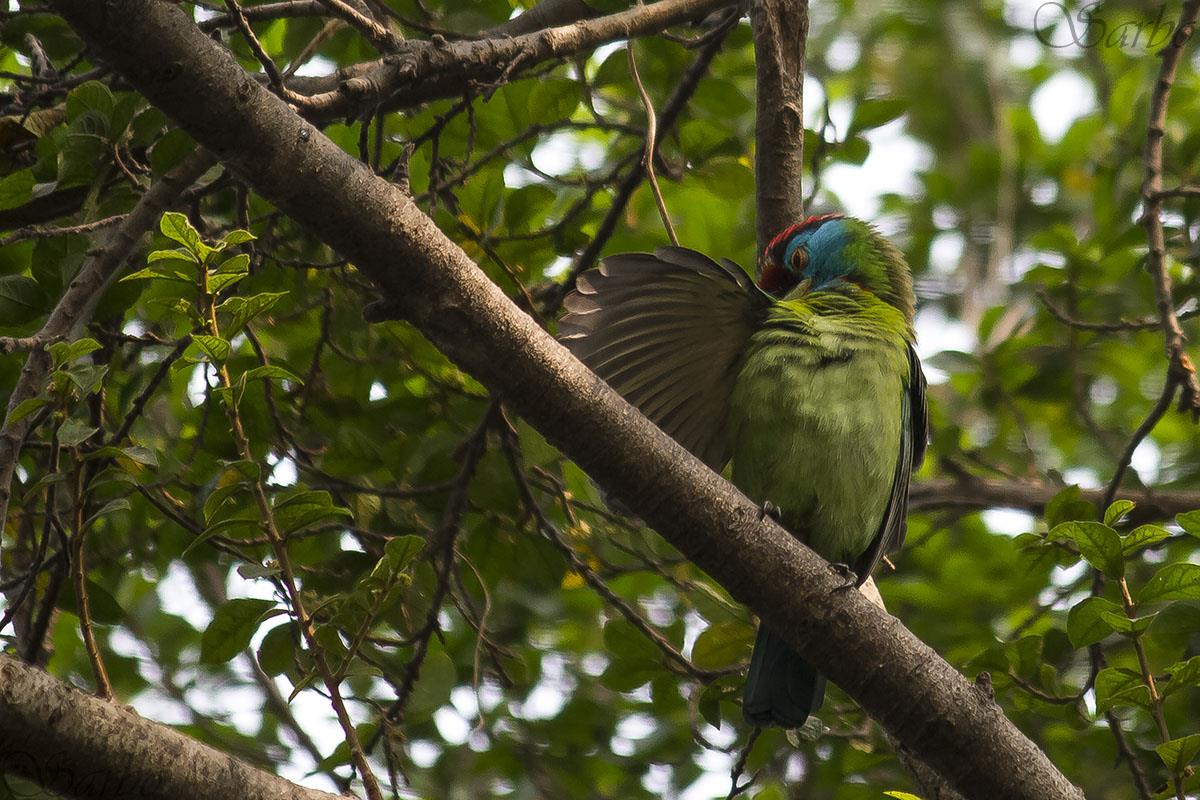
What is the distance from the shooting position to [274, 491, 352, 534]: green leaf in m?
2.22

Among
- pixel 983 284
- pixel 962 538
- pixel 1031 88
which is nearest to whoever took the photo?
pixel 962 538

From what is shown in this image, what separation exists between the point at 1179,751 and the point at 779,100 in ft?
6.27

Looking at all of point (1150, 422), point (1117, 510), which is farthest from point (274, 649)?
point (1150, 422)

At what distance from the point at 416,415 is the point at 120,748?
5.77 feet

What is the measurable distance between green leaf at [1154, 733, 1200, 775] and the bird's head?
1.72 meters

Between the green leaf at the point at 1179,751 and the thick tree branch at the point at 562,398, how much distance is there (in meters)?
0.23

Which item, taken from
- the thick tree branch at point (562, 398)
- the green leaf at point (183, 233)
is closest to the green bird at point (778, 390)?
the thick tree branch at point (562, 398)

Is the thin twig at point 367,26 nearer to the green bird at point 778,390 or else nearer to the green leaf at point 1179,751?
the green bird at point 778,390

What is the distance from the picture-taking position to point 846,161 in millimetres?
3998

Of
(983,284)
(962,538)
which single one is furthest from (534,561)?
(983,284)

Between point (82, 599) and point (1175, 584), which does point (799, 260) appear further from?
point (82, 599)

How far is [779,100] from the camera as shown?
3.33 meters

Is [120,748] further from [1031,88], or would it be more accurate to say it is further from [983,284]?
[1031,88]

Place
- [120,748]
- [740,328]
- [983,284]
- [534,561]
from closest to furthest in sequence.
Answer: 1. [120,748]
2. [740,328]
3. [534,561]
4. [983,284]
